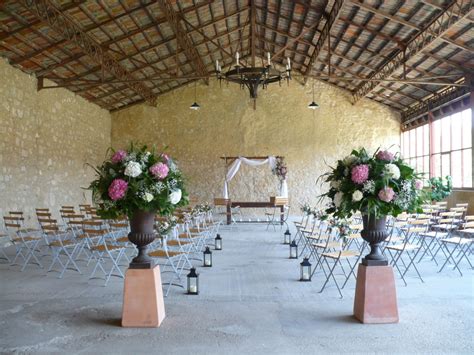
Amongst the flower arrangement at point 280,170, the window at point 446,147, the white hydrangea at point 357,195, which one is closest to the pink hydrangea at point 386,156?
the white hydrangea at point 357,195

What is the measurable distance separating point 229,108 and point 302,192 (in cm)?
430

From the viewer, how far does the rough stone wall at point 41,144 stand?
9.35 metres

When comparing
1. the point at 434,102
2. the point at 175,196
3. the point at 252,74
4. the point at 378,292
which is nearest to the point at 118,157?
the point at 175,196

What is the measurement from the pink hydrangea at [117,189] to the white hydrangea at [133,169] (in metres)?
0.10

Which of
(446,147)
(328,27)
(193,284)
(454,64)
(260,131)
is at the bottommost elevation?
(193,284)

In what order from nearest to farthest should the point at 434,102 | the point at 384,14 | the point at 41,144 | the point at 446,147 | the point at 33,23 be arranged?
1. the point at 33,23
2. the point at 384,14
3. the point at 41,144
4. the point at 446,147
5. the point at 434,102

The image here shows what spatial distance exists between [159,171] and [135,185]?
0.83 feet

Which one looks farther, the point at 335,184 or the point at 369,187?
the point at 335,184

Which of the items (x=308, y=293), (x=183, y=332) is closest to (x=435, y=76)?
(x=308, y=293)

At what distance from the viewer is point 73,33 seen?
923 centimetres

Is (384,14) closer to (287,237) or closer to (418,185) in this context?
(287,237)

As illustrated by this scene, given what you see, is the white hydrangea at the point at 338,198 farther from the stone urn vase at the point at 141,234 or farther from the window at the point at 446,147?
the window at the point at 446,147

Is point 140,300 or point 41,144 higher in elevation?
point 41,144

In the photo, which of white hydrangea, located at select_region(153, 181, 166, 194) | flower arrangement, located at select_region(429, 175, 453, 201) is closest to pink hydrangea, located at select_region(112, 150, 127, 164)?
white hydrangea, located at select_region(153, 181, 166, 194)
